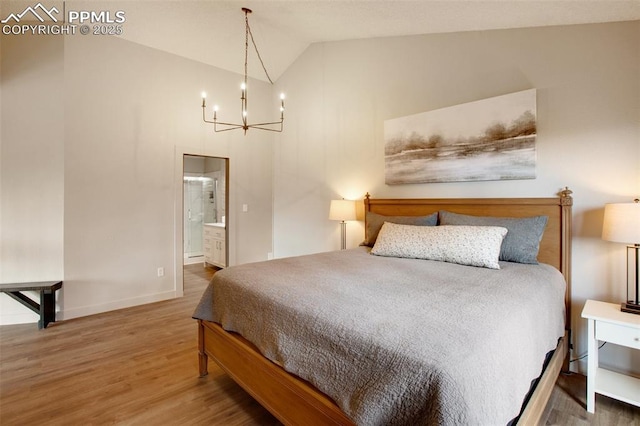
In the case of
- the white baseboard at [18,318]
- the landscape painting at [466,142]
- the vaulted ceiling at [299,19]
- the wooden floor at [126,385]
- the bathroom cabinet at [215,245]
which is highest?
the vaulted ceiling at [299,19]

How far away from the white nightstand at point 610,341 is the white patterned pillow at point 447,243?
0.59m

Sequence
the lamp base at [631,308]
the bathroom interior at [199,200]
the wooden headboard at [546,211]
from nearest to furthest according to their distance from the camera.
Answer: the lamp base at [631,308], the wooden headboard at [546,211], the bathroom interior at [199,200]

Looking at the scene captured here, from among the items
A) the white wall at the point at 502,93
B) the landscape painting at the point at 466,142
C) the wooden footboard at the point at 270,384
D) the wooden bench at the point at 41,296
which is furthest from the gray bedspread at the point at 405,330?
the wooden bench at the point at 41,296

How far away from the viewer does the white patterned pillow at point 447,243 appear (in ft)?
7.10

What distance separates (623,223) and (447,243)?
3.30 feet

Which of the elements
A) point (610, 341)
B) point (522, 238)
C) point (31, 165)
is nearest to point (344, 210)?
point (522, 238)

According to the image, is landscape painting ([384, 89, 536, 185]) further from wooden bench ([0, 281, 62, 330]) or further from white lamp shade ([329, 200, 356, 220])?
wooden bench ([0, 281, 62, 330])

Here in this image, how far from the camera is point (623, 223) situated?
1843 millimetres

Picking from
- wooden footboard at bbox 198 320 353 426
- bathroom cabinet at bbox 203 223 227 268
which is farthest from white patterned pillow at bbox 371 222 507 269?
bathroom cabinet at bbox 203 223 227 268

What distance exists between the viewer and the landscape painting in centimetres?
252

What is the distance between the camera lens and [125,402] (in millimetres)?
1918

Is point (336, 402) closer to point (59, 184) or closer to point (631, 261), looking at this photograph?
point (631, 261)

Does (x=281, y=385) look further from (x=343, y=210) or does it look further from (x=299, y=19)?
(x=299, y=19)

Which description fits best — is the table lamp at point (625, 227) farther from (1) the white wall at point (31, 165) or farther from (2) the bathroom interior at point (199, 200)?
(2) the bathroom interior at point (199, 200)
